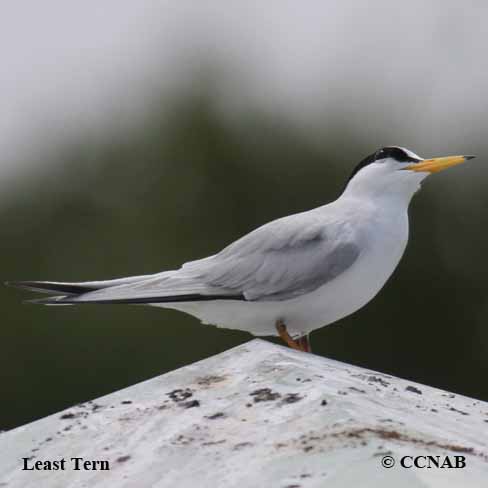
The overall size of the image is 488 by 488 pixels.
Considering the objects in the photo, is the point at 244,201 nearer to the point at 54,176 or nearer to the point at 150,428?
the point at 54,176

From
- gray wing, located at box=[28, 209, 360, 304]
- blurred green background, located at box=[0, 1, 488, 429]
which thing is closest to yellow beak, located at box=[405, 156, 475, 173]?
gray wing, located at box=[28, 209, 360, 304]

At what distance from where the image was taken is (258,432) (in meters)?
4.70

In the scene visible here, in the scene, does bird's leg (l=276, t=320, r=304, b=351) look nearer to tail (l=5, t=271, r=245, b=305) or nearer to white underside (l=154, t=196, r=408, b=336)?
A: white underside (l=154, t=196, r=408, b=336)

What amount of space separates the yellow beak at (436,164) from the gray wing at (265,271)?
61 centimetres

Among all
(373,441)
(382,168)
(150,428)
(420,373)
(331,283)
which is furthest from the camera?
(420,373)

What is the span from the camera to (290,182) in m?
15.5

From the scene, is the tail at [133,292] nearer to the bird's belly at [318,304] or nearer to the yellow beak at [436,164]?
the bird's belly at [318,304]

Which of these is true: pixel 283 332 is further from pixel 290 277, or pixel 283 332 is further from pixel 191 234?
pixel 191 234

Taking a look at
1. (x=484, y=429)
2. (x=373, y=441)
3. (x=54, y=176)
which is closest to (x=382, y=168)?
(x=484, y=429)

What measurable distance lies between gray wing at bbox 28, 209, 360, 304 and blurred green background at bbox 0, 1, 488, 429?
658 centimetres

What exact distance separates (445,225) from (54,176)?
4.07 metres

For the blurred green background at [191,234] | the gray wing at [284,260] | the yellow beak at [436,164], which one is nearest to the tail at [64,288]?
the gray wing at [284,260]

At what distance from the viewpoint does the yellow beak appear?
24.3ft

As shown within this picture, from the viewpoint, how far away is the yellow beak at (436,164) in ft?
24.3
